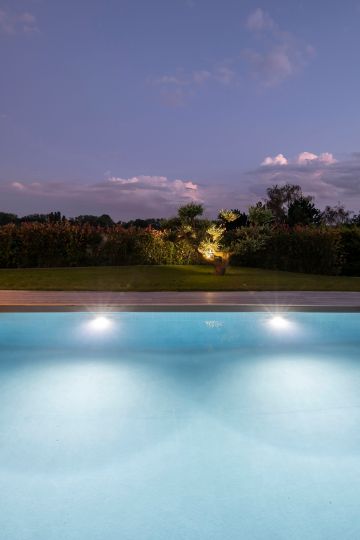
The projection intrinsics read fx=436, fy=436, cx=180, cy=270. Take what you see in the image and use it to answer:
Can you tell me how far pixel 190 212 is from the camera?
13.8 m

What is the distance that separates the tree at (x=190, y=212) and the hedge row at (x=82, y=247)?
307 cm

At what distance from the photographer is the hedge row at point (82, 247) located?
16.8 metres

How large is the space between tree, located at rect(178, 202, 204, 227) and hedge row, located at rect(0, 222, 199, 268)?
307 cm

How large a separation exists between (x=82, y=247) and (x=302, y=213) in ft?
62.1

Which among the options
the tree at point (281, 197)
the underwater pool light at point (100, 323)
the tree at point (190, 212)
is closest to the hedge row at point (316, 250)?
the tree at point (190, 212)

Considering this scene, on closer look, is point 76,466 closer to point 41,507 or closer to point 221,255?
point 41,507

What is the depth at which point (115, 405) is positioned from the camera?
466cm

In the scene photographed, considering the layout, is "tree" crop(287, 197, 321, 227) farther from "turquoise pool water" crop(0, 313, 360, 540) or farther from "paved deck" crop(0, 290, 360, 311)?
"turquoise pool water" crop(0, 313, 360, 540)

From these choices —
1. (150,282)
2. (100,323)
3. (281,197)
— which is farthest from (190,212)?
(281,197)

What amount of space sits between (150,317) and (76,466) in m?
4.22

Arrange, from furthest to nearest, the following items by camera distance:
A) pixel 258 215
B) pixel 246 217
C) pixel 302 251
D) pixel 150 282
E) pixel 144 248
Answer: pixel 246 217 → pixel 144 248 → pixel 302 251 → pixel 258 215 → pixel 150 282

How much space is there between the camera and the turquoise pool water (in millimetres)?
2736

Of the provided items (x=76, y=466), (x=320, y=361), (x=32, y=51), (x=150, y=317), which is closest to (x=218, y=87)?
(x=32, y=51)

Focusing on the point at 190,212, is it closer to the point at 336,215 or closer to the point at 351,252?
the point at 351,252
